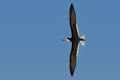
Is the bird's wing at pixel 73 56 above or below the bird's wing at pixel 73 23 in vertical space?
below

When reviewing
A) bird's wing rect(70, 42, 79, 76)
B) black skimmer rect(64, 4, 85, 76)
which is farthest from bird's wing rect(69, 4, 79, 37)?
bird's wing rect(70, 42, 79, 76)

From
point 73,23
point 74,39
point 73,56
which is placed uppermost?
point 73,23

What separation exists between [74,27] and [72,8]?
3639mm

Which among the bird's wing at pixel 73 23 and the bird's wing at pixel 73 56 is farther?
the bird's wing at pixel 73 56

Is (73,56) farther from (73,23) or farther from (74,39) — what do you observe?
(73,23)

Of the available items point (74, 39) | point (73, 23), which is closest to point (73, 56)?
point (74, 39)

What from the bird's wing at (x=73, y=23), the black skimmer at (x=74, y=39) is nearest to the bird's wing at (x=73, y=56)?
the black skimmer at (x=74, y=39)

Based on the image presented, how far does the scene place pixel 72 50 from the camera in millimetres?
69875

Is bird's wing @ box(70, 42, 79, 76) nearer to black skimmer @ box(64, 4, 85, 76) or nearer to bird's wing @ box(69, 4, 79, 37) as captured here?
black skimmer @ box(64, 4, 85, 76)

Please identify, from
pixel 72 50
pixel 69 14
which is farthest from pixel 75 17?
pixel 72 50

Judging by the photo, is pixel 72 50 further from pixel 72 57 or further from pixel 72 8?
pixel 72 8

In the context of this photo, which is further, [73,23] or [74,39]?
[74,39]

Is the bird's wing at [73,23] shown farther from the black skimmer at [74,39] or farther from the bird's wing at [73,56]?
the bird's wing at [73,56]

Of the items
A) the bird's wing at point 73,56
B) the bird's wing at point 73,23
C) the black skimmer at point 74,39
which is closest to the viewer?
the bird's wing at point 73,23
